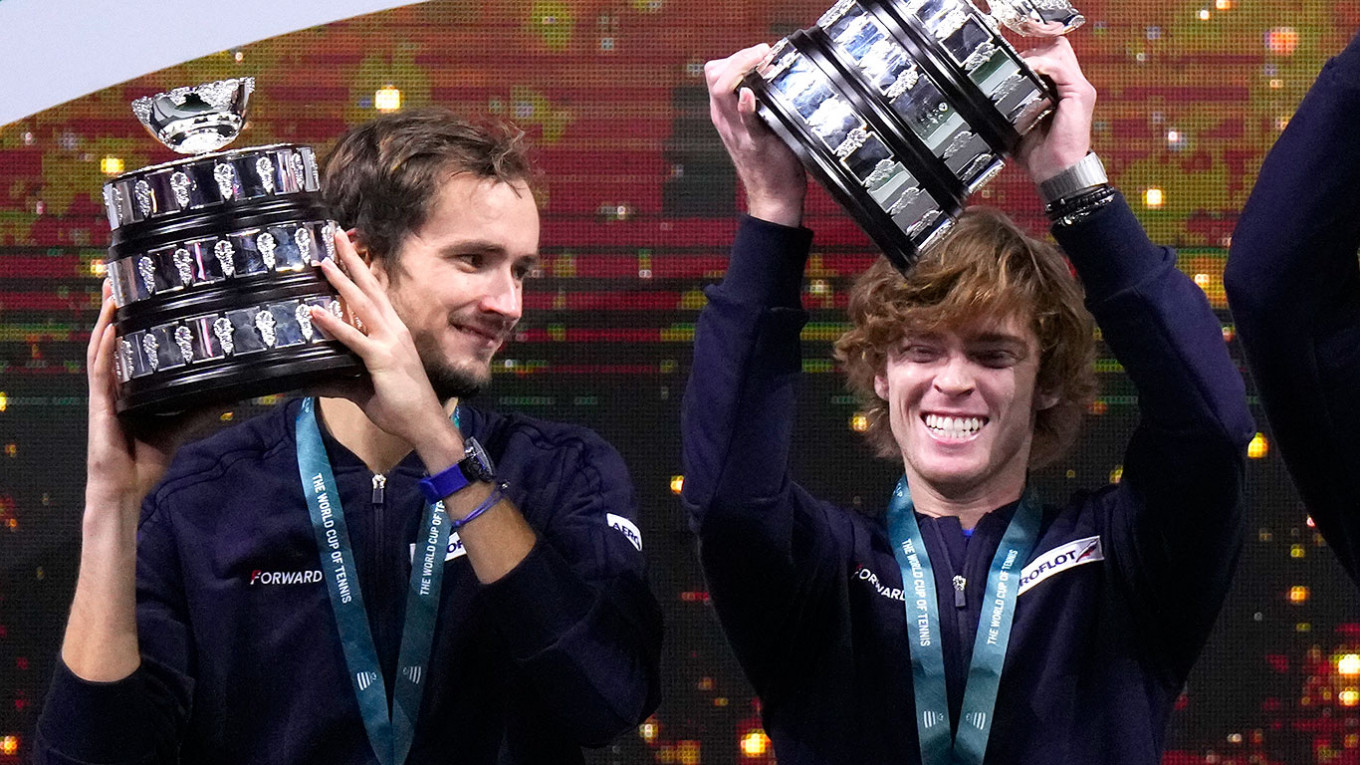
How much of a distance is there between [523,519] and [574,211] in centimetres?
102

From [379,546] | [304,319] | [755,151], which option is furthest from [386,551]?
[755,151]

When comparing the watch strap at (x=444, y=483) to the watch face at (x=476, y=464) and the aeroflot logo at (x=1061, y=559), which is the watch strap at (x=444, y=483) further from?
the aeroflot logo at (x=1061, y=559)

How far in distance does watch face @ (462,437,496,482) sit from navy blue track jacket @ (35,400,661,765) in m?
0.12

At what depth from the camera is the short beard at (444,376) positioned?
2.26 metres

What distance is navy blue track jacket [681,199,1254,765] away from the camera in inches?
77.0

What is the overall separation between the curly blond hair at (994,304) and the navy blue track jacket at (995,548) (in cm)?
16

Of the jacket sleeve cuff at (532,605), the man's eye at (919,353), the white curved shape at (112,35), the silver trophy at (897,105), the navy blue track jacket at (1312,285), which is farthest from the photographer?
the white curved shape at (112,35)

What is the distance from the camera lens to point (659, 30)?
2.95 m

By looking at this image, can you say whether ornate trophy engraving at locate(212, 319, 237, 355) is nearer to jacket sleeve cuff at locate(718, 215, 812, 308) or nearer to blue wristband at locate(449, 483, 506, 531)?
blue wristband at locate(449, 483, 506, 531)

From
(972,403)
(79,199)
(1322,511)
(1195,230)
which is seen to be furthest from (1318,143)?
(79,199)

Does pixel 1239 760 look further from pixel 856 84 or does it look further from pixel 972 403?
pixel 856 84

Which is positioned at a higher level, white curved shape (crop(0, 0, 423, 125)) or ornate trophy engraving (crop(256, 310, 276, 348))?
white curved shape (crop(0, 0, 423, 125))

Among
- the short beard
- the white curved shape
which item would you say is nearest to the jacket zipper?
the short beard

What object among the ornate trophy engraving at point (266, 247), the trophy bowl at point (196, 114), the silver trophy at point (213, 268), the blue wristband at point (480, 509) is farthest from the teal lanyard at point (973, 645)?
the trophy bowl at point (196, 114)
